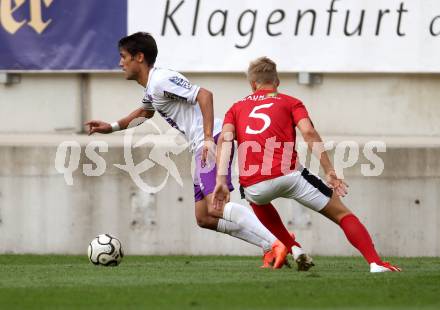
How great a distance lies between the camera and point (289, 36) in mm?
14719

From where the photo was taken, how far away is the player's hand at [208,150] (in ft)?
33.0

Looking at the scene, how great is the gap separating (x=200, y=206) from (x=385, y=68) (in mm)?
4850

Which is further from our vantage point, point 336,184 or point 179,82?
point 179,82

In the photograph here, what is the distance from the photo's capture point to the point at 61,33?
49.8 ft

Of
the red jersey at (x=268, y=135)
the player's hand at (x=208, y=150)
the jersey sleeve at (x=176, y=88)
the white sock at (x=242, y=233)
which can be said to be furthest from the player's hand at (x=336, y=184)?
the jersey sleeve at (x=176, y=88)

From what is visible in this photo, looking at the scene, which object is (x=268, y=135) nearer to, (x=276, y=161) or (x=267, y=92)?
(x=276, y=161)

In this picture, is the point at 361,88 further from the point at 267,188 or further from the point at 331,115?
the point at 267,188

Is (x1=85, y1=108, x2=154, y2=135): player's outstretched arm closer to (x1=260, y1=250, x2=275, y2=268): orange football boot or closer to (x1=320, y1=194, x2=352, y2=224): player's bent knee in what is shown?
(x1=260, y1=250, x2=275, y2=268): orange football boot

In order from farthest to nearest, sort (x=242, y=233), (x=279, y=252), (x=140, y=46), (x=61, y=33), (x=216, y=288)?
(x=61, y=33), (x=140, y=46), (x=242, y=233), (x=279, y=252), (x=216, y=288)

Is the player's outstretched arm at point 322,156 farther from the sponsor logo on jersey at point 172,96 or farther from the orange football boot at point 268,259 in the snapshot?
the sponsor logo on jersey at point 172,96

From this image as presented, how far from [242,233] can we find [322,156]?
127 centimetres

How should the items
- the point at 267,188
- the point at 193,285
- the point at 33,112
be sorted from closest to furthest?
the point at 193,285 < the point at 267,188 < the point at 33,112

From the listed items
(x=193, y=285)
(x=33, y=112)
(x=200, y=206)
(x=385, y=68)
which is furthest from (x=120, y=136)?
(x=193, y=285)

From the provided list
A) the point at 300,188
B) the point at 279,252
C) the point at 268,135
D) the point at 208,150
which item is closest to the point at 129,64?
the point at 208,150
